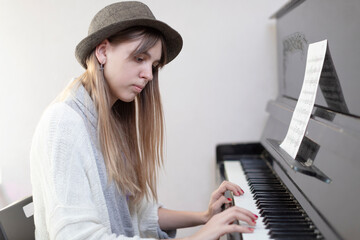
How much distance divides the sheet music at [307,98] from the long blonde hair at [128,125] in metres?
0.44

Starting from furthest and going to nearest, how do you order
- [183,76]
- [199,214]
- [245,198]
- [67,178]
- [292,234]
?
[183,76], [199,214], [245,198], [67,178], [292,234]

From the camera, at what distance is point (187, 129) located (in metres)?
2.41

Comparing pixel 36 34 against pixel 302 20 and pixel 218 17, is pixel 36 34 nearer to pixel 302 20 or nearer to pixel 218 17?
pixel 218 17

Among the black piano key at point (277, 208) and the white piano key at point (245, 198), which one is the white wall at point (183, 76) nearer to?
the white piano key at point (245, 198)

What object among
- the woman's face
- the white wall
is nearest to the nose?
the woman's face

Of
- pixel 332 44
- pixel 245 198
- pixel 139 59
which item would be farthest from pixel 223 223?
pixel 332 44

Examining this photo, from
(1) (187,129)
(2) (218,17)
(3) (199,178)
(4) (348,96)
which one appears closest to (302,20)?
(4) (348,96)

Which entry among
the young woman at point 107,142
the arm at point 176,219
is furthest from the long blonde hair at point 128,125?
the arm at point 176,219

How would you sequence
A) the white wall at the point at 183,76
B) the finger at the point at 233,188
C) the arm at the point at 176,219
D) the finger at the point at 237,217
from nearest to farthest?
the finger at the point at 237,217 → the finger at the point at 233,188 → the arm at the point at 176,219 → the white wall at the point at 183,76

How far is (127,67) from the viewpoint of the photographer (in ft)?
3.90

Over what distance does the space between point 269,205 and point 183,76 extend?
1.26 m

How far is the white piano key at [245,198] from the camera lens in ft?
3.27

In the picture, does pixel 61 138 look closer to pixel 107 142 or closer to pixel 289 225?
pixel 107 142

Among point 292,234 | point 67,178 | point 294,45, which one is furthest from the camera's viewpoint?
point 294,45
